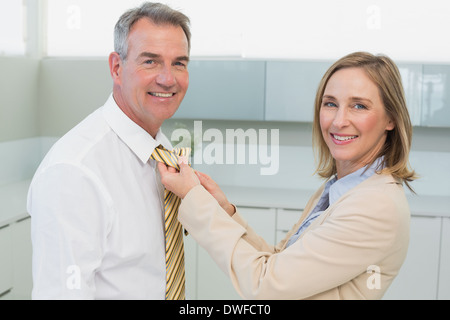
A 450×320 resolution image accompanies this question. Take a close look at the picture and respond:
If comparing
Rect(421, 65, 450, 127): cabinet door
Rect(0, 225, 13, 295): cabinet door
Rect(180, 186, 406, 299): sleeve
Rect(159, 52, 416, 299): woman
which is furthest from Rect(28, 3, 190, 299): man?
Rect(421, 65, 450, 127): cabinet door

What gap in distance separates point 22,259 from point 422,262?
7.76 ft

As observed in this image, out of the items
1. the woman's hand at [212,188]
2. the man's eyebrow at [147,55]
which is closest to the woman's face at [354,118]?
the woman's hand at [212,188]

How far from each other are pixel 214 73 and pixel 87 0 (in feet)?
4.21

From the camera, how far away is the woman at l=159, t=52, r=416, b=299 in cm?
128

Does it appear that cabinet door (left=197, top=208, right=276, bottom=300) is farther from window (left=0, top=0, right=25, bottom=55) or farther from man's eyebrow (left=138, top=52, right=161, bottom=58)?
window (left=0, top=0, right=25, bottom=55)

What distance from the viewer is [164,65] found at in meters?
1.43

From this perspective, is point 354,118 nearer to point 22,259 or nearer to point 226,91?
point 226,91

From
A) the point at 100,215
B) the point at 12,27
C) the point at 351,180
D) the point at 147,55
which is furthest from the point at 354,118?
the point at 12,27

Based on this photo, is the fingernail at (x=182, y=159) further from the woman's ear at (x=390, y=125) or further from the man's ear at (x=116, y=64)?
the woman's ear at (x=390, y=125)

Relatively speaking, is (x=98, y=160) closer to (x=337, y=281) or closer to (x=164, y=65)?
(x=164, y=65)

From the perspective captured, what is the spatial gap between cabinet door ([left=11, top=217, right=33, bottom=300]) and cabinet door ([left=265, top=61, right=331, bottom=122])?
5.49 ft

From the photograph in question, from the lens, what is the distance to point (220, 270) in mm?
3064
